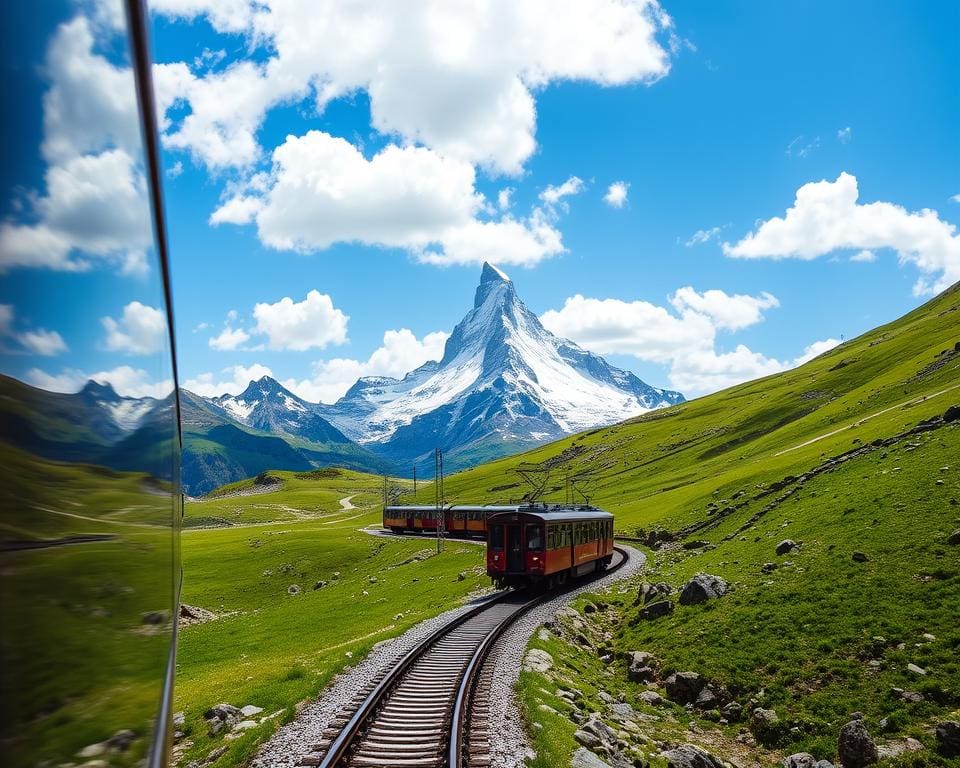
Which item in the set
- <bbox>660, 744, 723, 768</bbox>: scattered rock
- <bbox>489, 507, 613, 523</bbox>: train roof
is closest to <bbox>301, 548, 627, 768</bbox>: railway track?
<bbox>660, 744, 723, 768</bbox>: scattered rock

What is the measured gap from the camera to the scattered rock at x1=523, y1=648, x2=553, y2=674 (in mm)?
20203

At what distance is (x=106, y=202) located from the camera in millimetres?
2703

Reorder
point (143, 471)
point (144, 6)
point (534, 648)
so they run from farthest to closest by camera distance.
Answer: point (534, 648), point (143, 471), point (144, 6)

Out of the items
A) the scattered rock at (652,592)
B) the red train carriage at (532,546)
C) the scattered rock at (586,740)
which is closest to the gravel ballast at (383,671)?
the scattered rock at (586,740)

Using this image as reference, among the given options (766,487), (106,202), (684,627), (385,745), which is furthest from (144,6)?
(766,487)

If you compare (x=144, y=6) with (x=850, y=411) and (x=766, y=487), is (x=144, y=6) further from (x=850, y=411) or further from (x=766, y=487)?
(x=850, y=411)

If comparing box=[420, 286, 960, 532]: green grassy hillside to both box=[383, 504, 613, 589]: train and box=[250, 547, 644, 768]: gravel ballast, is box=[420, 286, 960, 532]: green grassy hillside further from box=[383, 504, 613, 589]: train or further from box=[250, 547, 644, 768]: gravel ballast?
box=[250, 547, 644, 768]: gravel ballast

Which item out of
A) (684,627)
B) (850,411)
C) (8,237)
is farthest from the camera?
(850,411)

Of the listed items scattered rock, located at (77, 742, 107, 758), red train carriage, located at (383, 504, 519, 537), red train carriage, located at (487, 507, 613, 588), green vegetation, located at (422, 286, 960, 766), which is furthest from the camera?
red train carriage, located at (383, 504, 519, 537)

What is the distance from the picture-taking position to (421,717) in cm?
1586

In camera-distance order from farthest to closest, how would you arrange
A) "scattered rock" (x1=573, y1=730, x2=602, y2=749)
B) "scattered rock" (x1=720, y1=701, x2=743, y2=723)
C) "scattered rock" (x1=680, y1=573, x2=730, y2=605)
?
"scattered rock" (x1=680, y1=573, x2=730, y2=605)
"scattered rock" (x1=720, y1=701, x2=743, y2=723)
"scattered rock" (x1=573, y1=730, x2=602, y2=749)

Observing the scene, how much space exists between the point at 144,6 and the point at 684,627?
2656 centimetres

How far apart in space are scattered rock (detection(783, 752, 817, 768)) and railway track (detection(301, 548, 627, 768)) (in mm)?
7315

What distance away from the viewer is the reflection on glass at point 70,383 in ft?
5.85
